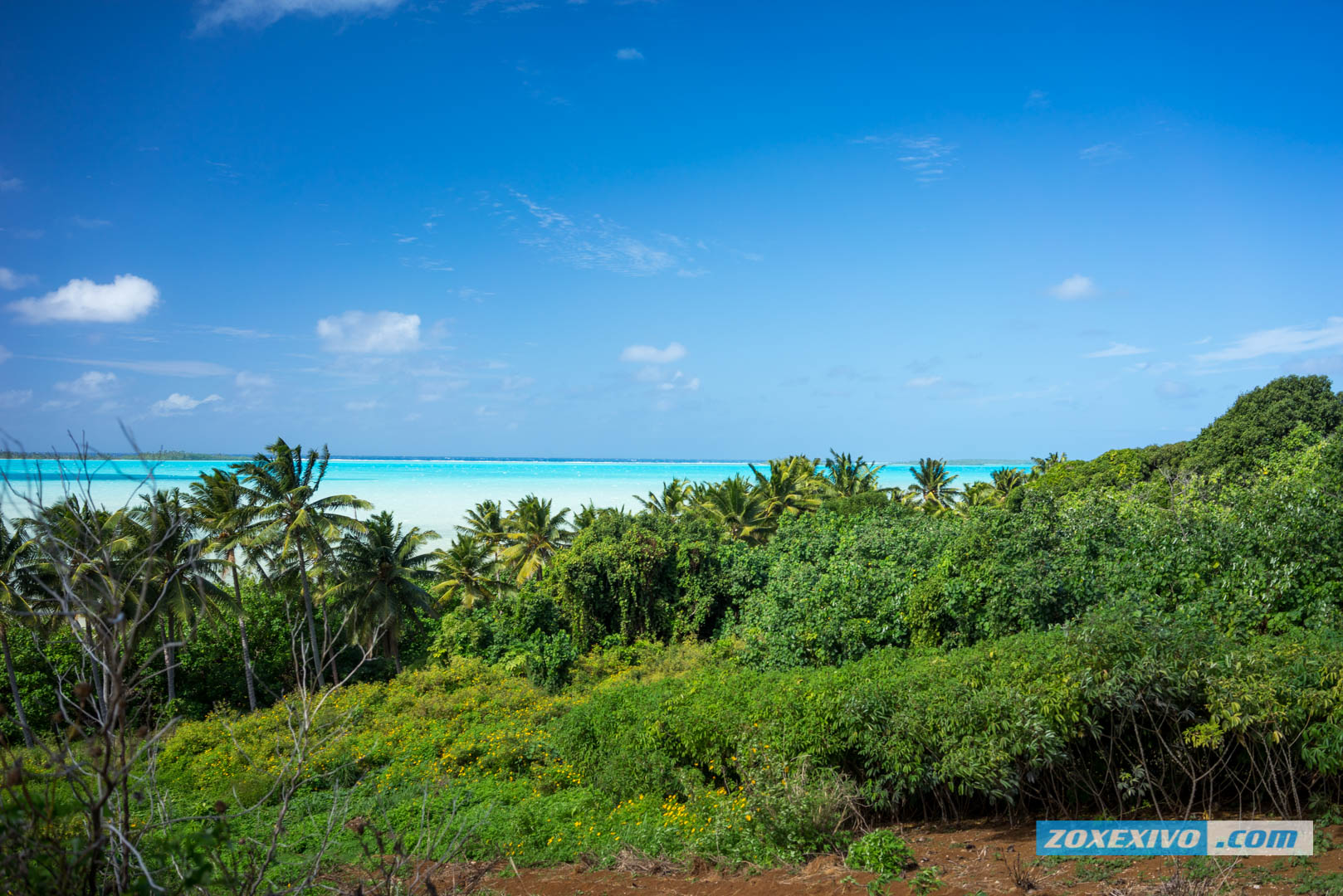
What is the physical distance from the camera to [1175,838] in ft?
26.3

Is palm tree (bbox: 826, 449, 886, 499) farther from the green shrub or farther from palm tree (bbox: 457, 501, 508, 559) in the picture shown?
the green shrub

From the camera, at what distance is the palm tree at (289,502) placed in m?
24.7

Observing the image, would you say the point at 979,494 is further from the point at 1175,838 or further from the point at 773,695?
the point at 1175,838

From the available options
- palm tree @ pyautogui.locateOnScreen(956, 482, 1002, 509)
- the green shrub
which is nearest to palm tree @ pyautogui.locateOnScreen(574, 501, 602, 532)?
the green shrub

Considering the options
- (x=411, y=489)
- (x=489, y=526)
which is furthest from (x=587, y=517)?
(x=411, y=489)

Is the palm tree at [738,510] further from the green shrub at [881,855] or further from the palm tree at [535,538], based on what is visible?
the green shrub at [881,855]

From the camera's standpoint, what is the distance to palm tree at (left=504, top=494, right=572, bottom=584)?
3734 cm

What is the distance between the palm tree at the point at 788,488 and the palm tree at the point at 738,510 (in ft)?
2.99

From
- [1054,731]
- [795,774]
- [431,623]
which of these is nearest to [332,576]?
[431,623]

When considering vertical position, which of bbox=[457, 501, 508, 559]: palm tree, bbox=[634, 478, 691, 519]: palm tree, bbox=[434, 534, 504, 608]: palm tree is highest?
bbox=[634, 478, 691, 519]: palm tree

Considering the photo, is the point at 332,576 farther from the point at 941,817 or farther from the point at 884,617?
the point at 941,817

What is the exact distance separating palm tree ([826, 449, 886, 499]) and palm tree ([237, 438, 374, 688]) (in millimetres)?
25198

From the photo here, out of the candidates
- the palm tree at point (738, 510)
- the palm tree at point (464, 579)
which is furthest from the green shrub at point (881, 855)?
the palm tree at point (738, 510)

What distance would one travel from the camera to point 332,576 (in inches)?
1105
